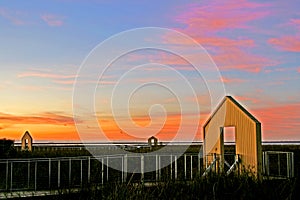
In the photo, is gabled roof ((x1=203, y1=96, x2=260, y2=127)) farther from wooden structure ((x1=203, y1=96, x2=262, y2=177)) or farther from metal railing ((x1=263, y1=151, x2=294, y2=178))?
metal railing ((x1=263, y1=151, x2=294, y2=178))

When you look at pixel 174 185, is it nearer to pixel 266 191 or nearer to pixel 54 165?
pixel 266 191

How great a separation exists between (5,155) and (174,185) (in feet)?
55.9

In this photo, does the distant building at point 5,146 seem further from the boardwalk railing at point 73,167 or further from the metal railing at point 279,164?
the metal railing at point 279,164

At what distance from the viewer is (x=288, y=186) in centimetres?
988

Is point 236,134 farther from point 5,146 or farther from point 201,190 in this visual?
point 5,146

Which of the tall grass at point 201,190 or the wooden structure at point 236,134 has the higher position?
the wooden structure at point 236,134

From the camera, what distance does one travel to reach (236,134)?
19578mm

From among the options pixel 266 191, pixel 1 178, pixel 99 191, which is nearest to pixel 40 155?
pixel 1 178

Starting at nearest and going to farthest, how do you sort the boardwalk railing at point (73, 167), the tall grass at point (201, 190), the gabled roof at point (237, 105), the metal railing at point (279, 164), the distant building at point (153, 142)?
the tall grass at point (201, 190)
the boardwalk railing at point (73, 167)
the gabled roof at point (237, 105)
the metal railing at point (279, 164)
the distant building at point (153, 142)

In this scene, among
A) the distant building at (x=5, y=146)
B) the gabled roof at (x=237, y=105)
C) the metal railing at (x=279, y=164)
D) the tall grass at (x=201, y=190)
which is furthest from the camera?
the distant building at (x=5, y=146)

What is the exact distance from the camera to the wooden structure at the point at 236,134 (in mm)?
18641

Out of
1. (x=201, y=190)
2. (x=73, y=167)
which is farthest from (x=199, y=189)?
(x=73, y=167)

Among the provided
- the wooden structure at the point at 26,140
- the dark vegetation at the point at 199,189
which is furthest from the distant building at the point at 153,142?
the dark vegetation at the point at 199,189

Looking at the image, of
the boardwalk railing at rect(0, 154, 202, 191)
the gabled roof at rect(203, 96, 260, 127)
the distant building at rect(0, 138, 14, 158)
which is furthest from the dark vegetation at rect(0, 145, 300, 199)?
the distant building at rect(0, 138, 14, 158)
